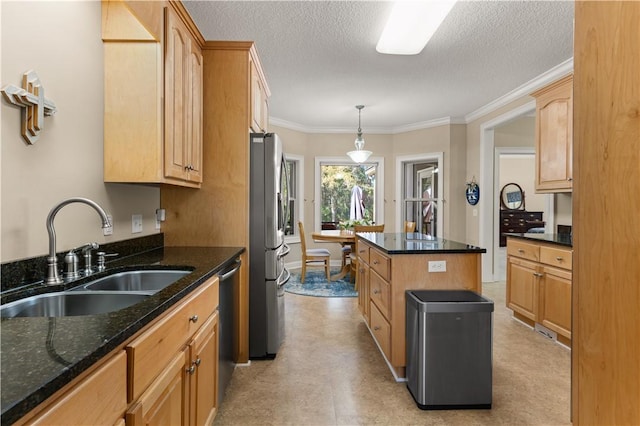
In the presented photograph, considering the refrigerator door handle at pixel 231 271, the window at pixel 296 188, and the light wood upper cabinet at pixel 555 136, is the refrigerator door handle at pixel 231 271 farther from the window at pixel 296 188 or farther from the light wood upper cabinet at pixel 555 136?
the window at pixel 296 188

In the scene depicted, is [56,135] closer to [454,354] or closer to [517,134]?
[454,354]

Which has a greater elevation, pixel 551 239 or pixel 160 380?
pixel 551 239

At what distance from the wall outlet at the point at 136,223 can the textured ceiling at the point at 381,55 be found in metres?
1.57

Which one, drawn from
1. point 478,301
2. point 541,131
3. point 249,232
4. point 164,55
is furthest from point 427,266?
point 541,131

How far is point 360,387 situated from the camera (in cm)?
230

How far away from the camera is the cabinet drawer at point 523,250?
328cm

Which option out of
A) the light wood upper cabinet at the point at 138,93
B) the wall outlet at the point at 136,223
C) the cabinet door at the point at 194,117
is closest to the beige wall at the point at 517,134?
the cabinet door at the point at 194,117

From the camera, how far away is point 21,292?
4.13 ft

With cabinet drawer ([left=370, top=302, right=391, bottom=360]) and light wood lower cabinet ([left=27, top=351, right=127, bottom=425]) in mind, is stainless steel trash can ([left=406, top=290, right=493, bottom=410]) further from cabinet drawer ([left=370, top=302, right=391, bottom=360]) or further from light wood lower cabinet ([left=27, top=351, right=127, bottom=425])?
light wood lower cabinet ([left=27, top=351, right=127, bottom=425])

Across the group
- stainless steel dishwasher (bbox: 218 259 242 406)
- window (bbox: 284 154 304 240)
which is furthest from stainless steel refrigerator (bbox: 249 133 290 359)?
window (bbox: 284 154 304 240)

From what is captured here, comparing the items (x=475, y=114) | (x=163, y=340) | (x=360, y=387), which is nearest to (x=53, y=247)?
(x=163, y=340)

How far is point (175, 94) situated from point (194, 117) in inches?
12.7

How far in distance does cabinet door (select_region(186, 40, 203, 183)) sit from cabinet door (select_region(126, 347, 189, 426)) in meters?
1.29

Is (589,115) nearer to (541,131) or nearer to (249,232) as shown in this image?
(249,232)
